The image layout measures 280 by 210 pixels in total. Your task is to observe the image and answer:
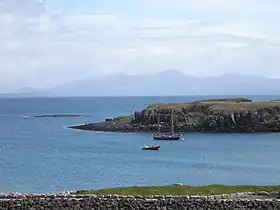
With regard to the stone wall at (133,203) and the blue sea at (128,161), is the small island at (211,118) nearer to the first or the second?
the blue sea at (128,161)

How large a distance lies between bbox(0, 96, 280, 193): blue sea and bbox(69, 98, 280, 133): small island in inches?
242

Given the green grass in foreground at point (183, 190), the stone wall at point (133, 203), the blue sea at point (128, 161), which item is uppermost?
the stone wall at point (133, 203)

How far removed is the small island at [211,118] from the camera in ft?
406

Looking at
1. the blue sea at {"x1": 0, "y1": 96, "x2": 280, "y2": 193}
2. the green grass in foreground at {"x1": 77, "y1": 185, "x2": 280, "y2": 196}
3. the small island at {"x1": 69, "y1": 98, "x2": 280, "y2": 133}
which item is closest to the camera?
the green grass in foreground at {"x1": 77, "y1": 185, "x2": 280, "y2": 196}

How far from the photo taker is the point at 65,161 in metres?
79.8

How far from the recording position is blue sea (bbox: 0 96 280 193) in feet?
195

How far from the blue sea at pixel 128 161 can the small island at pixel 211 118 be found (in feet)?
20.2

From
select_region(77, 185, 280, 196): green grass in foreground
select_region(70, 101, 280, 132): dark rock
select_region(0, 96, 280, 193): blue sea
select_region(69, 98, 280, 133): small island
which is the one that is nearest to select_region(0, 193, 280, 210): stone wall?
select_region(77, 185, 280, 196): green grass in foreground

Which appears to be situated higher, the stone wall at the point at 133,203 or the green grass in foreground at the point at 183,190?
the stone wall at the point at 133,203

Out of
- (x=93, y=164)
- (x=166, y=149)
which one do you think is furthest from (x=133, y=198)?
(x=166, y=149)

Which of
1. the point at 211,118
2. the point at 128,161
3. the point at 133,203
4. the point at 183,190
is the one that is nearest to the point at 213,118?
the point at 211,118

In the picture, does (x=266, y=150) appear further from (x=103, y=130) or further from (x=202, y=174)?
(x=103, y=130)

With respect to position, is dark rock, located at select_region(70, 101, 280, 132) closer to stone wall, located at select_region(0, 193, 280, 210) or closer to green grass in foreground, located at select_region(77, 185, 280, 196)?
green grass in foreground, located at select_region(77, 185, 280, 196)

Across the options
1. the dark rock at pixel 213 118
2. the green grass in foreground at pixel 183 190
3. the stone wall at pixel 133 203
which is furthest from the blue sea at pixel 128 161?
the stone wall at pixel 133 203
